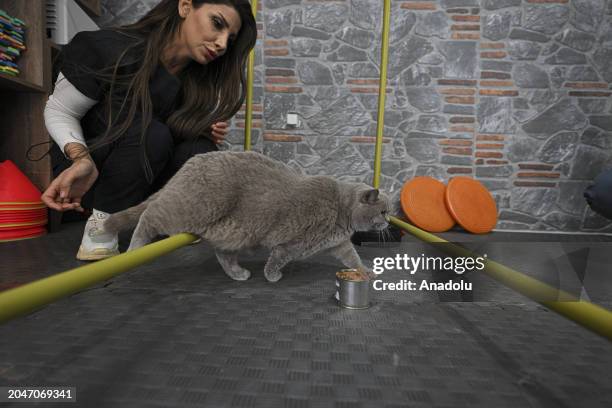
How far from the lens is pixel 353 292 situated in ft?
3.13

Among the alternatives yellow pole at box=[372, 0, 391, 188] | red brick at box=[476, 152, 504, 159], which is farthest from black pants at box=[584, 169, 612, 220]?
red brick at box=[476, 152, 504, 159]

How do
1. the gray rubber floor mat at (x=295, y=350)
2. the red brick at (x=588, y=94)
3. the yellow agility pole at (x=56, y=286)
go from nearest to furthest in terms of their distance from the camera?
the yellow agility pole at (x=56, y=286) → the gray rubber floor mat at (x=295, y=350) → the red brick at (x=588, y=94)

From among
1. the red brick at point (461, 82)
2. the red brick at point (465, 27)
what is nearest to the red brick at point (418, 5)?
the red brick at point (465, 27)

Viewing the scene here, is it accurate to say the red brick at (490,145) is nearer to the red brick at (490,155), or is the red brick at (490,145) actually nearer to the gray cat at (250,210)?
the red brick at (490,155)

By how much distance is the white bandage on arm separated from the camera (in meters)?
1.17

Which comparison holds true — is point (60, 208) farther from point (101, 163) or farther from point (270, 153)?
point (270, 153)

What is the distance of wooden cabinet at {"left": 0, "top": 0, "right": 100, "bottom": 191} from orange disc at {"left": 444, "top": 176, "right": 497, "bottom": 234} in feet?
9.05

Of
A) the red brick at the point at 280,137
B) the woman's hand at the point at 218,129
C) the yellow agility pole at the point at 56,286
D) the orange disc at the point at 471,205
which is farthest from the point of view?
the red brick at the point at 280,137

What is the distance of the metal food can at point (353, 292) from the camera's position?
95cm

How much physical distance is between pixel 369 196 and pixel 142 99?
95cm

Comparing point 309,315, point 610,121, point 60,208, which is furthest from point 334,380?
point 610,121

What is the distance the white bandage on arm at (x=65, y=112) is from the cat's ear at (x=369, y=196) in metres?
1.01

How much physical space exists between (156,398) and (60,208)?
751mm

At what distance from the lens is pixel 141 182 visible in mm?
1425
